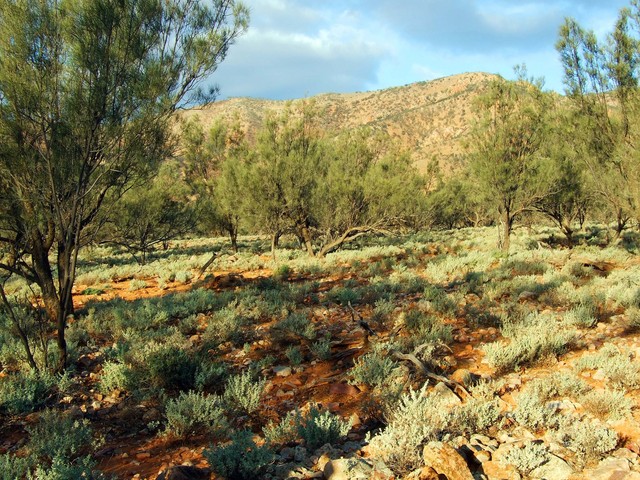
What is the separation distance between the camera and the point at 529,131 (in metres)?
16.9

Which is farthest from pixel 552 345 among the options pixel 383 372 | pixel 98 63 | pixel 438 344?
pixel 98 63

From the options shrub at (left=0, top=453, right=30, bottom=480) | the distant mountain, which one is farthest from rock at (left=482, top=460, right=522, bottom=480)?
the distant mountain

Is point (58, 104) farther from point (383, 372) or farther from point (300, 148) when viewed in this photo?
point (300, 148)

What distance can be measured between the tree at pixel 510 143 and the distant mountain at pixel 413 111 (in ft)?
226

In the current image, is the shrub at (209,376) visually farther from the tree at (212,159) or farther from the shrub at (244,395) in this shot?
the tree at (212,159)

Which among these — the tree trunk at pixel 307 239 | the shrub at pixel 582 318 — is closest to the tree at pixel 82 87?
the shrub at pixel 582 318

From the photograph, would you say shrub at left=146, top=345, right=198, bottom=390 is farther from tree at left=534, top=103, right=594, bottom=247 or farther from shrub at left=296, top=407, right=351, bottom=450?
tree at left=534, top=103, right=594, bottom=247

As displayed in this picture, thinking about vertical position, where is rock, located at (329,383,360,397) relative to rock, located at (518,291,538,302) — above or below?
above

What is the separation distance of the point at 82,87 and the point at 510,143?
16.1 m

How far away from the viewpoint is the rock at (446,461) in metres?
2.85

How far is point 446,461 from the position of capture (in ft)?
9.59

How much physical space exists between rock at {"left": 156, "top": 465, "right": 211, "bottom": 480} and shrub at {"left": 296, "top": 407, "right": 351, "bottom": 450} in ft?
2.89

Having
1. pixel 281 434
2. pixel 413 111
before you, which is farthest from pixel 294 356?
pixel 413 111

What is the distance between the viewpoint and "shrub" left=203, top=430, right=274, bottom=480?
3.27 m
